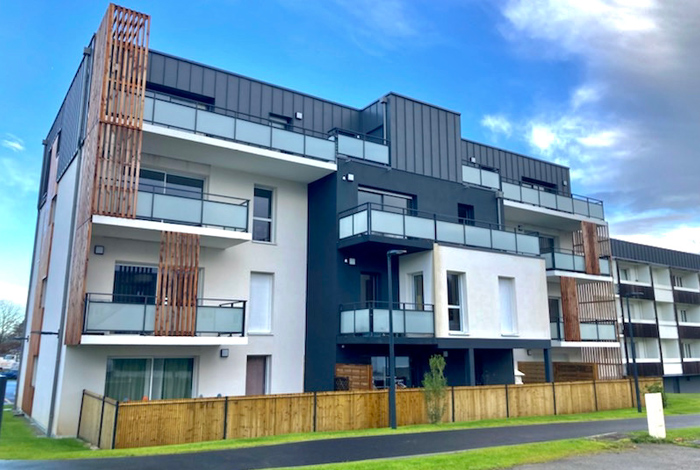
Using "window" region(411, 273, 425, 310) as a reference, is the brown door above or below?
below

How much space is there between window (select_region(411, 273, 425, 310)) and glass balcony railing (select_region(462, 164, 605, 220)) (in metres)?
5.23

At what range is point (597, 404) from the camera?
19938mm

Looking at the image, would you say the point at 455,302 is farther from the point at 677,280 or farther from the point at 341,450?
the point at 677,280

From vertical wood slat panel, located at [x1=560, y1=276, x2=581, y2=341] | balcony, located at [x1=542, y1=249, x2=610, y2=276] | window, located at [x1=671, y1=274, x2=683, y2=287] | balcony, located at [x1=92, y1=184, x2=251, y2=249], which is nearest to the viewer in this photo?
balcony, located at [x1=92, y1=184, x2=251, y2=249]

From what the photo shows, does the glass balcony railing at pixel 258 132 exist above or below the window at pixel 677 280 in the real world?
above

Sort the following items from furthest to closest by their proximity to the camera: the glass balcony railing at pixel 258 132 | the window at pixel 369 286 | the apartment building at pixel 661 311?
the apartment building at pixel 661 311 < the window at pixel 369 286 < the glass balcony railing at pixel 258 132

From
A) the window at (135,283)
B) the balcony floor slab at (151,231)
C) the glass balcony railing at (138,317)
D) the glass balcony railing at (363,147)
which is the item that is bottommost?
the glass balcony railing at (138,317)

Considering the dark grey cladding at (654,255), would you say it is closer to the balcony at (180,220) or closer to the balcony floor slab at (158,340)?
the balcony at (180,220)

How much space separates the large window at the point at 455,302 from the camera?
18.7 m

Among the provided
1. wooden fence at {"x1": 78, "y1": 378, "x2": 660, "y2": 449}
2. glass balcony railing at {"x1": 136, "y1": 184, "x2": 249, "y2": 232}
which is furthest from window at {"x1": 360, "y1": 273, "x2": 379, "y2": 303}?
glass balcony railing at {"x1": 136, "y1": 184, "x2": 249, "y2": 232}

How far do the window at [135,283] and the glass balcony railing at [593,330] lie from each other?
52.4ft

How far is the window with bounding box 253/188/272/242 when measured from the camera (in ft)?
61.4

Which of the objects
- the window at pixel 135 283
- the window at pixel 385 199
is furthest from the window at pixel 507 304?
the window at pixel 135 283

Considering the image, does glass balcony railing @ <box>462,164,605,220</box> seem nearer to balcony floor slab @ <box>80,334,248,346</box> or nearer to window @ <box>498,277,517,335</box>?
window @ <box>498,277,517,335</box>
